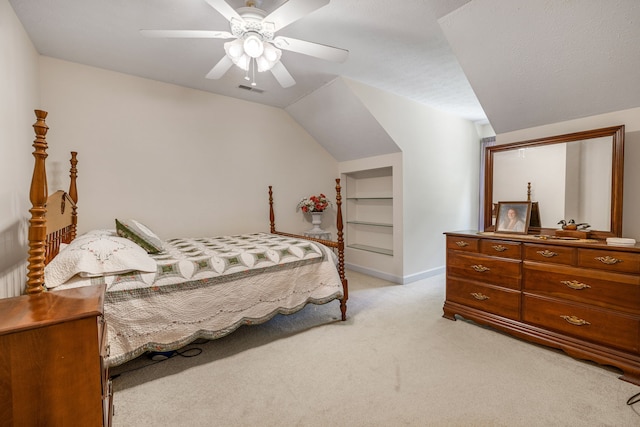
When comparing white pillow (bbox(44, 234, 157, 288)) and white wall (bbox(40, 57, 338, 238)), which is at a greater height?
white wall (bbox(40, 57, 338, 238))

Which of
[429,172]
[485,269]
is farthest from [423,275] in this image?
[485,269]

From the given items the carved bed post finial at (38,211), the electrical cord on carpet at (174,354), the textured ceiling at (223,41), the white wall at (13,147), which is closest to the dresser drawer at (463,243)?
the textured ceiling at (223,41)

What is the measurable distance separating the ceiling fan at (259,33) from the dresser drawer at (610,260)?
7.37 ft

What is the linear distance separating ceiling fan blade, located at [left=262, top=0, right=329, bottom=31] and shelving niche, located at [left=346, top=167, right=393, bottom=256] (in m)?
2.91

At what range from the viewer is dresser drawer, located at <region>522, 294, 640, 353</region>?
183 centimetres

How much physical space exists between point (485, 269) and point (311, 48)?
2.36 m

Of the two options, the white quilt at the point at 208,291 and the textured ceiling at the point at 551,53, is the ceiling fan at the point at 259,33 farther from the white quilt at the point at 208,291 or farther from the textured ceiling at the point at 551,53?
the white quilt at the point at 208,291

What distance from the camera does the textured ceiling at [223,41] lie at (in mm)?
2049

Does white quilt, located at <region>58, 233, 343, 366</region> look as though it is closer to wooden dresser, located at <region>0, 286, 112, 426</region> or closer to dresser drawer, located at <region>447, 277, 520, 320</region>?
wooden dresser, located at <region>0, 286, 112, 426</region>

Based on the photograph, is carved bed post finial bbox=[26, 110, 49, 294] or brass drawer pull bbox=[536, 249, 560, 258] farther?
brass drawer pull bbox=[536, 249, 560, 258]

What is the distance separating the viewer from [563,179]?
7.97 feet

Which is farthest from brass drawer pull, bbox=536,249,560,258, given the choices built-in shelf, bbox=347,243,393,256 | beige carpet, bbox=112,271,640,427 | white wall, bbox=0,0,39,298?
white wall, bbox=0,0,39,298

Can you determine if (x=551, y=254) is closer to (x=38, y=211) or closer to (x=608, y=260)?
(x=608, y=260)

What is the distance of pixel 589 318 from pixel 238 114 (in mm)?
4121
